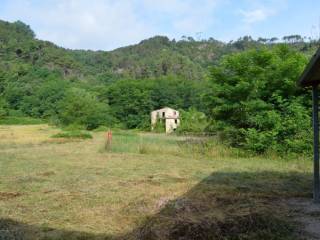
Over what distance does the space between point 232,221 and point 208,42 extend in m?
121

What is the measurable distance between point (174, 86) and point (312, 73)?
6749cm

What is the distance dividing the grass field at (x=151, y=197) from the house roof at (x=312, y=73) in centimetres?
212

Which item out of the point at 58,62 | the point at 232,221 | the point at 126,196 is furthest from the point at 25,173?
the point at 58,62

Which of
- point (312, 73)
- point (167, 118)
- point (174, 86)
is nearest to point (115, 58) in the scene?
point (174, 86)

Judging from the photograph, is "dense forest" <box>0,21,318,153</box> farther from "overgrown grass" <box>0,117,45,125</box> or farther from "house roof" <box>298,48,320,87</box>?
"house roof" <box>298,48,320,87</box>

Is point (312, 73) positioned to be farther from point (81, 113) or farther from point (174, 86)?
point (174, 86)

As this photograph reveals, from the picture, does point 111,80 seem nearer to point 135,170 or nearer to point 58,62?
point 58,62

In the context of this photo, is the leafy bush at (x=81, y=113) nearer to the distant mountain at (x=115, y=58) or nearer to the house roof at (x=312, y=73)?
the distant mountain at (x=115, y=58)

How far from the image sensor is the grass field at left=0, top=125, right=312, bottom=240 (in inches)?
206

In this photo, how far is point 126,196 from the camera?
7.93m

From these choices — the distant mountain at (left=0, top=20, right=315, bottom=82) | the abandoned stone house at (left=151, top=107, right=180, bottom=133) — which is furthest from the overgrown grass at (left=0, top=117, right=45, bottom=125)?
the distant mountain at (left=0, top=20, right=315, bottom=82)

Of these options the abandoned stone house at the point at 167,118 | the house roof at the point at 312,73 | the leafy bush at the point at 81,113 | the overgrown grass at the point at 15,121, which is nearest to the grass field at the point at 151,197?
the house roof at the point at 312,73

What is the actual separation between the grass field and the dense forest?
2004 mm

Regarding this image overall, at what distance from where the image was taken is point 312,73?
257 inches
